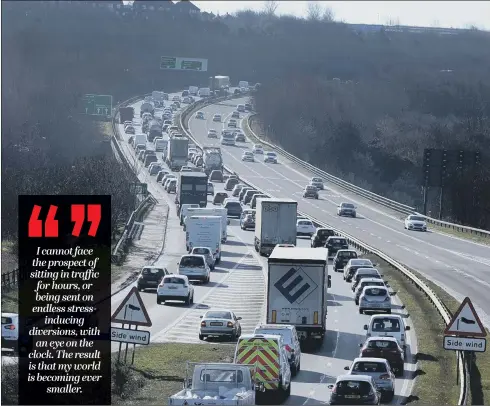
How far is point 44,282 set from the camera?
116 feet

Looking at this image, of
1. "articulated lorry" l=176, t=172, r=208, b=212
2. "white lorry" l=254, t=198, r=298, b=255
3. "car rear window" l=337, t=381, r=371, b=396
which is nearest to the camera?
"car rear window" l=337, t=381, r=371, b=396

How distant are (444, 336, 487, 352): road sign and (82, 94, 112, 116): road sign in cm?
10296

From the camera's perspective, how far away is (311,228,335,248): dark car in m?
77.3

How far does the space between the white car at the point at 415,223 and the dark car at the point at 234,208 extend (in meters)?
12.2

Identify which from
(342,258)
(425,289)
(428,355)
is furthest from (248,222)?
(428,355)

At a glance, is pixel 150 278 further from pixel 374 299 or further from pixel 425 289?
pixel 425 289

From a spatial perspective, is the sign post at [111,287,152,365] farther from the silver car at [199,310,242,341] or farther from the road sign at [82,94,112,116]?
the road sign at [82,94,112,116]

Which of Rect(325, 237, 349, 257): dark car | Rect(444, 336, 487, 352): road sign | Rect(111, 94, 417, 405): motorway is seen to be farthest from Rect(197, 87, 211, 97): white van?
Rect(444, 336, 487, 352): road sign

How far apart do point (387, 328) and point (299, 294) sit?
296cm

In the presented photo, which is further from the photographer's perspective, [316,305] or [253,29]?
[253,29]

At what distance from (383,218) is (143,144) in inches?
1724

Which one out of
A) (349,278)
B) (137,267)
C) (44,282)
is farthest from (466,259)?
(44,282)

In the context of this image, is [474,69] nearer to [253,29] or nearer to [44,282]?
[253,29]

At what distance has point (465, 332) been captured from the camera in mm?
30375
